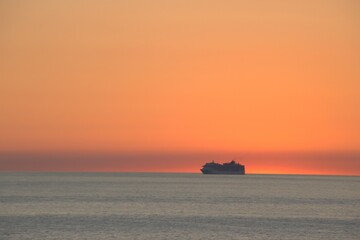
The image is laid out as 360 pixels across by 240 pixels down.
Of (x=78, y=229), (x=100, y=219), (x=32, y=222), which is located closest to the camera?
(x=78, y=229)

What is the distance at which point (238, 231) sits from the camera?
96312 millimetres

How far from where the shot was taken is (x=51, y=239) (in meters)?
85.1

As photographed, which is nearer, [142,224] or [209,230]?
[209,230]

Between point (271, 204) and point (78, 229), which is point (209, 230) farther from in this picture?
point (271, 204)

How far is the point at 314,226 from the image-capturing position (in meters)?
104

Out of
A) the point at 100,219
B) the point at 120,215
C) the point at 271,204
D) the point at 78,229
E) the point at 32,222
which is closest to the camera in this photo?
the point at 78,229

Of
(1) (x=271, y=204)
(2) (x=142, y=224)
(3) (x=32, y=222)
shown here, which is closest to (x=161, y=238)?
(2) (x=142, y=224)

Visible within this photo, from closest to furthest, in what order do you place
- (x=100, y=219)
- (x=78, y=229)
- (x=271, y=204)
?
(x=78, y=229), (x=100, y=219), (x=271, y=204)

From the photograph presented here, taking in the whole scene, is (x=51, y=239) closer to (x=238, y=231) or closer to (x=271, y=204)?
(x=238, y=231)

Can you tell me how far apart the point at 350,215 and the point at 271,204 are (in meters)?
30.7

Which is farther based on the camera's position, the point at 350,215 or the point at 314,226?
the point at 350,215

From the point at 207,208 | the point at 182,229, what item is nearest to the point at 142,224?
the point at 182,229

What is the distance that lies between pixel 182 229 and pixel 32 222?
2136 cm

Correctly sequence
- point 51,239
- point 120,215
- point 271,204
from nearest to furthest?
point 51,239, point 120,215, point 271,204
